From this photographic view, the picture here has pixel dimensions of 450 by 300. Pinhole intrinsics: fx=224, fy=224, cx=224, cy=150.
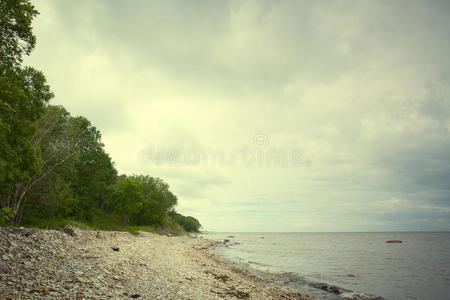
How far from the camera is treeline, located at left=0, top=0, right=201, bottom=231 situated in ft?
42.4

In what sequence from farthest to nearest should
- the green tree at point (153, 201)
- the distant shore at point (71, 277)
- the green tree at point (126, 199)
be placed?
1. the green tree at point (153, 201)
2. the green tree at point (126, 199)
3. the distant shore at point (71, 277)

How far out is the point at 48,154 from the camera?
29.0 m

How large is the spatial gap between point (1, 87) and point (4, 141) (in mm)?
6283

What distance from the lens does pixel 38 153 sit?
22734mm

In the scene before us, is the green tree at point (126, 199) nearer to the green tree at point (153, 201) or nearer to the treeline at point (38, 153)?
the treeline at point (38, 153)

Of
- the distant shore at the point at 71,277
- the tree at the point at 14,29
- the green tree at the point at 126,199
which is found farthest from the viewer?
the green tree at the point at 126,199

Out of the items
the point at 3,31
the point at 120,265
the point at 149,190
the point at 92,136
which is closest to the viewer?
the point at 3,31

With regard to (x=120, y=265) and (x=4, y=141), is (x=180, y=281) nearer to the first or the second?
(x=120, y=265)

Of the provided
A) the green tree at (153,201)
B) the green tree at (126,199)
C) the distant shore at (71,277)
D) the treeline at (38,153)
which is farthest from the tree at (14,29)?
the green tree at (153,201)

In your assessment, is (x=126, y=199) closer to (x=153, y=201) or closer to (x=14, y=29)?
(x=153, y=201)

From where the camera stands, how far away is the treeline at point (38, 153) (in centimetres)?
1292

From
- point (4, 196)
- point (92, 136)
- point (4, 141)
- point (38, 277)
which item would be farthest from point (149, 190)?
point (38, 277)

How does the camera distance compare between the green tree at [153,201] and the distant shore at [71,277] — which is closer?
the distant shore at [71,277]

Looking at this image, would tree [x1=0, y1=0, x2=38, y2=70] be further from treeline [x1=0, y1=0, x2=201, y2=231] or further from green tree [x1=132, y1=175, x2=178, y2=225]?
green tree [x1=132, y1=175, x2=178, y2=225]
